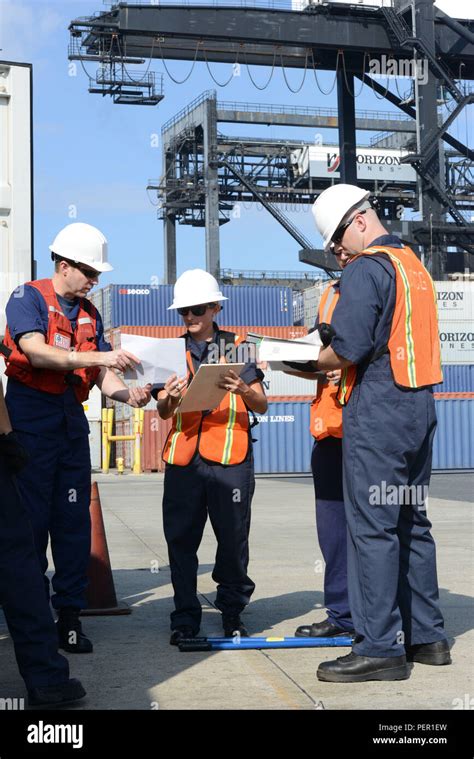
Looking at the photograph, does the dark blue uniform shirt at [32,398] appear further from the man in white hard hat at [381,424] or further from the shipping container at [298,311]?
the shipping container at [298,311]

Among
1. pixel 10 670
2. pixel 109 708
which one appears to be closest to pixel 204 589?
pixel 10 670

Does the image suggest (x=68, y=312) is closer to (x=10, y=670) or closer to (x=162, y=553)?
(x=10, y=670)

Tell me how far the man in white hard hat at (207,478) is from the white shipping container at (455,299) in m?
32.8

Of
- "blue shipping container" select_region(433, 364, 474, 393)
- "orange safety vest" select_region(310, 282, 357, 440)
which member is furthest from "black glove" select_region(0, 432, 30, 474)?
"blue shipping container" select_region(433, 364, 474, 393)

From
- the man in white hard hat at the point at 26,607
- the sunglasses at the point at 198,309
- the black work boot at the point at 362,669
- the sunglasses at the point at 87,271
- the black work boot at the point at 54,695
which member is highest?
the sunglasses at the point at 87,271

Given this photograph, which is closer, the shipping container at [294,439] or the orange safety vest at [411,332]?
the orange safety vest at [411,332]

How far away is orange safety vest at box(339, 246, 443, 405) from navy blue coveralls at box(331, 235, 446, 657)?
0.03 m

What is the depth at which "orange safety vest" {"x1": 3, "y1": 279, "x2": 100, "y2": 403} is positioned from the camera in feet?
16.4

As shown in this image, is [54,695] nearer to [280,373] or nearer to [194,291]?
[194,291]

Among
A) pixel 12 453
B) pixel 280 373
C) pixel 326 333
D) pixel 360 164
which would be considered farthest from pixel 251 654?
pixel 360 164

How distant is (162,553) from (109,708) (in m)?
5.49

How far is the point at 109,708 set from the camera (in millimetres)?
3902

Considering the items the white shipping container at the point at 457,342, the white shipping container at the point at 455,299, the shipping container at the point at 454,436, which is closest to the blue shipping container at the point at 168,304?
the white shipping container at the point at 455,299

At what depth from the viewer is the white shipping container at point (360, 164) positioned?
51.2 m
